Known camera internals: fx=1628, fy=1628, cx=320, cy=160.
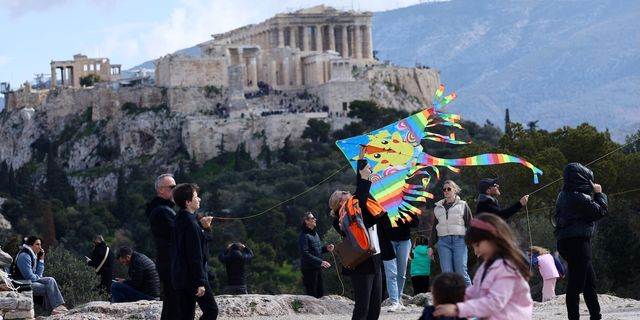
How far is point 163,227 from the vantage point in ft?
50.4

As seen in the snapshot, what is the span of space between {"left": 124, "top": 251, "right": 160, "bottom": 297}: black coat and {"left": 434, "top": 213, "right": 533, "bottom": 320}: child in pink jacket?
381 inches

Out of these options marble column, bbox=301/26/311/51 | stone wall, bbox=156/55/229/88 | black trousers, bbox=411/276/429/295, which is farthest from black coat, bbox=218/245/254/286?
marble column, bbox=301/26/311/51

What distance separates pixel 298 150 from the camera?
315ft

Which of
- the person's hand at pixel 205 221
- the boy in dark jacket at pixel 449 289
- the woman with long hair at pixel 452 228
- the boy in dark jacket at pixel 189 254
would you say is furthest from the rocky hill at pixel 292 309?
the boy in dark jacket at pixel 449 289

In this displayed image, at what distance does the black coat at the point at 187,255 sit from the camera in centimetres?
1464

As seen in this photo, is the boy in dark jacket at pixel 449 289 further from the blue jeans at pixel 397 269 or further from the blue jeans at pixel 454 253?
the blue jeans at pixel 397 269

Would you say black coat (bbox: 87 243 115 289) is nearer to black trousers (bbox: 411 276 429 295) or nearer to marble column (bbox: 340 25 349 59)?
black trousers (bbox: 411 276 429 295)

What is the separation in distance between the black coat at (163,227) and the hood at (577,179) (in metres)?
3.88

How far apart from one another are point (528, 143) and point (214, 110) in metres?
59.0

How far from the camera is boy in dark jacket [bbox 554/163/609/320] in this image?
15977 mm

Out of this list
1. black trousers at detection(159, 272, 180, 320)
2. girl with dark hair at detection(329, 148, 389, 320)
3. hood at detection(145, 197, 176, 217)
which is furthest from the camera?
girl with dark hair at detection(329, 148, 389, 320)

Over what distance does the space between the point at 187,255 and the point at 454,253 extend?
4663 millimetres

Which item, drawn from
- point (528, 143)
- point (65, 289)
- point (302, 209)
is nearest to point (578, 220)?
point (65, 289)

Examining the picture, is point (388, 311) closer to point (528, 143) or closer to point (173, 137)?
point (528, 143)
